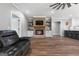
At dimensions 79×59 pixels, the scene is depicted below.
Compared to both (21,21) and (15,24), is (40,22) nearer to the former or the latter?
(21,21)

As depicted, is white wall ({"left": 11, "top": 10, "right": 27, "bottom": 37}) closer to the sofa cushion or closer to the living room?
the living room

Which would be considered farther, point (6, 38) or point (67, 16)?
point (6, 38)

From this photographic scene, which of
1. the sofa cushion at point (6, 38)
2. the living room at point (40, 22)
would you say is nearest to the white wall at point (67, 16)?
the living room at point (40, 22)

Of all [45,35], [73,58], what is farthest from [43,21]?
[73,58]

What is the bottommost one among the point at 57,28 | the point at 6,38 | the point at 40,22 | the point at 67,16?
the point at 6,38

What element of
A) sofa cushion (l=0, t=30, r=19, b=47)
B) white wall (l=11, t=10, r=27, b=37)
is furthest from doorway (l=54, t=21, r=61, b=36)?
sofa cushion (l=0, t=30, r=19, b=47)

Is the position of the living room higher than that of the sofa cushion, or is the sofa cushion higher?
the living room

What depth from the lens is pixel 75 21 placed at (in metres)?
2.02

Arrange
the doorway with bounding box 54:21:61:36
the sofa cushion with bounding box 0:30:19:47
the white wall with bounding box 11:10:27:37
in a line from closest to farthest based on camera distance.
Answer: the white wall with bounding box 11:10:27:37 → the doorway with bounding box 54:21:61:36 → the sofa cushion with bounding box 0:30:19:47

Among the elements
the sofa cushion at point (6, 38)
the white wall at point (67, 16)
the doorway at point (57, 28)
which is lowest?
the sofa cushion at point (6, 38)

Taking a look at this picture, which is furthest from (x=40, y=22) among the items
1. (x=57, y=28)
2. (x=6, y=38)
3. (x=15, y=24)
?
(x=6, y=38)

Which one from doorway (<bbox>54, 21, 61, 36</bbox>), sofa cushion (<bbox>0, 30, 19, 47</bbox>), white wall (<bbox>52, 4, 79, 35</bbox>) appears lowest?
sofa cushion (<bbox>0, 30, 19, 47</bbox>)

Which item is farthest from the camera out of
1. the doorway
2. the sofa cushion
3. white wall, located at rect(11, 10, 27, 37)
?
the sofa cushion

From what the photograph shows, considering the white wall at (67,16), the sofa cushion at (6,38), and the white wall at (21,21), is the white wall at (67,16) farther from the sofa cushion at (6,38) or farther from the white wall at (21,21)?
the sofa cushion at (6,38)
